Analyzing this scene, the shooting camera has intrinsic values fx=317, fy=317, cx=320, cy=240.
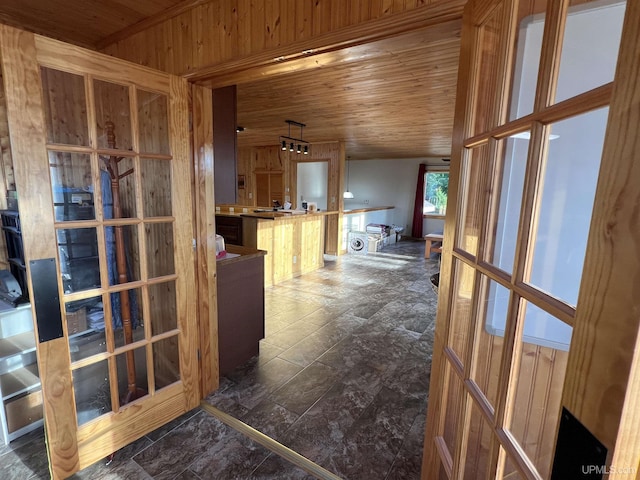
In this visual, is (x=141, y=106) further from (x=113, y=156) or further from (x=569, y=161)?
(x=569, y=161)

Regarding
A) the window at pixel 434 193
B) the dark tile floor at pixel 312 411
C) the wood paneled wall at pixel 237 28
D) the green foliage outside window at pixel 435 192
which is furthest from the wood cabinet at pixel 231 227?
the green foliage outside window at pixel 435 192

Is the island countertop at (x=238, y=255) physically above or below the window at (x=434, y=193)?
below

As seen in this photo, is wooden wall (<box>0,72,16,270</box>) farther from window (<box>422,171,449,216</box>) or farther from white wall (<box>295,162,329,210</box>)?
window (<box>422,171,449,216</box>)

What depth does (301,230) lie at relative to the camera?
5.36 m

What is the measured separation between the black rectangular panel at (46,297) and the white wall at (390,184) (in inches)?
347

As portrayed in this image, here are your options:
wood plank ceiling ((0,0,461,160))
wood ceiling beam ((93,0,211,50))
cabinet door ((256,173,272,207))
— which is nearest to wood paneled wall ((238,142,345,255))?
cabinet door ((256,173,272,207))

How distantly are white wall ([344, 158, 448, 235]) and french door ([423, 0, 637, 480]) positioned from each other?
8.68m

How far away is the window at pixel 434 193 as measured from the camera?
947 cm

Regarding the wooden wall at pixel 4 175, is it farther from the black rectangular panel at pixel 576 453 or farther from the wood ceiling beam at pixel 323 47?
the black rectangular panel at pixel 576 453

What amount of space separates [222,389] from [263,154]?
6.26 metres

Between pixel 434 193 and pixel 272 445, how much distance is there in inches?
359

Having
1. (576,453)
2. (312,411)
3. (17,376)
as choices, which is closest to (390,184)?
(312,411)

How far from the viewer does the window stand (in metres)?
9.47

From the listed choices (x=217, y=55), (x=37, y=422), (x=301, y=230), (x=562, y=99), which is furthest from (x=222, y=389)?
(x=301, y=230)
